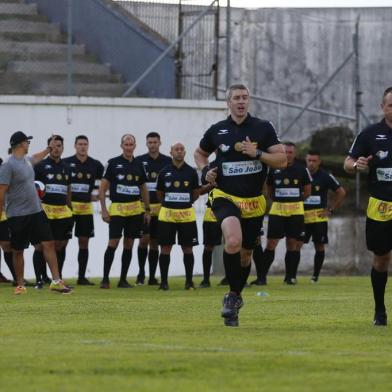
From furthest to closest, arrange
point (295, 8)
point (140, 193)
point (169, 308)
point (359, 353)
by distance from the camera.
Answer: point (295, 8), point (140, 193), point (169, 308), point (359, 353)

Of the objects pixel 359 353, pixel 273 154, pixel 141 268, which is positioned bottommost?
pixel 141 268

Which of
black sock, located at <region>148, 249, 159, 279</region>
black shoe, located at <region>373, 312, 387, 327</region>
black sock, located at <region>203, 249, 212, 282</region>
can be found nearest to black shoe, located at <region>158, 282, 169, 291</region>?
black sock, located at <region>203, 249, 212, 282</region>

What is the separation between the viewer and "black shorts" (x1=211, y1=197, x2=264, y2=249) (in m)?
12.1

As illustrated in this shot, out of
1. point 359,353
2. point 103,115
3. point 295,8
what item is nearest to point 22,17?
point 103,115

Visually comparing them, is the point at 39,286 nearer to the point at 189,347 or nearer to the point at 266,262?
the point at 266,262

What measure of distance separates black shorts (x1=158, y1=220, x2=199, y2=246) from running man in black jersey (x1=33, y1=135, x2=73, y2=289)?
1854 mm

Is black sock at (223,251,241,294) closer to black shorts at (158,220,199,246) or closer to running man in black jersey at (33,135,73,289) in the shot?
black shorts at (158,220,199,246)

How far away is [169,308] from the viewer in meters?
15.1

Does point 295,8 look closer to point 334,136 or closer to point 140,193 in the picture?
point 334,136

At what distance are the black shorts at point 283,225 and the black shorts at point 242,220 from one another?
9783 millimetres

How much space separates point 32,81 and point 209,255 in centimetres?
679

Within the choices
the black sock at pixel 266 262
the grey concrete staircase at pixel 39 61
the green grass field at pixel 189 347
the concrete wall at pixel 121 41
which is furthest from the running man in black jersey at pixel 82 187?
the green grass field at pixel 189 347

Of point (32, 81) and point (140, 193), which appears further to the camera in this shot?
point (32, 81)

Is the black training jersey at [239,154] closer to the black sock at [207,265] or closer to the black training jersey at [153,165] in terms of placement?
the black training jersey at [153,165]
